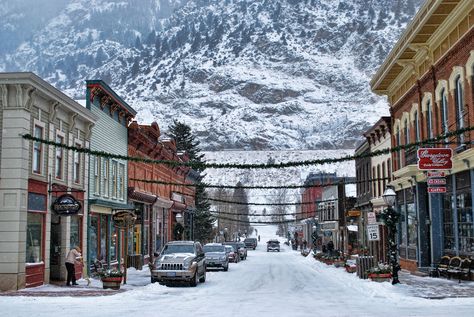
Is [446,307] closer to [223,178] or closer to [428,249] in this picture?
[428,249]

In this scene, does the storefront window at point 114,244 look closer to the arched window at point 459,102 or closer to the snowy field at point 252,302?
the snowy field at point 252,302

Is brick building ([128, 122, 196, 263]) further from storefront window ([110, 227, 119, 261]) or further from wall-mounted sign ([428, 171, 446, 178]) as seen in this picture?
wall-mounted sign ([428, 171, 446, 178])

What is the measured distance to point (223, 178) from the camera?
18575cm

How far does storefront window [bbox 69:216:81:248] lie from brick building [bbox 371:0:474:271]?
1457cm

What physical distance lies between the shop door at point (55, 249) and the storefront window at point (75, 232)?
65 cm

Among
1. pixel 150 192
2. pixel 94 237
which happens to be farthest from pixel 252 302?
pixel 150 192

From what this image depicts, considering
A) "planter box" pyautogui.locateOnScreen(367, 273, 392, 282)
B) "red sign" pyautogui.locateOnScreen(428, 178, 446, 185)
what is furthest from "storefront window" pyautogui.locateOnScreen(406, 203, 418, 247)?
"planter box" pyautogui.locateOnScreen(367, 273, 392, 282)

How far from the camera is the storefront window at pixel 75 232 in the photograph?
27.5 meters

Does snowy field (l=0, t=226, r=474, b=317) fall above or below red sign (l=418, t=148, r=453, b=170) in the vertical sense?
below

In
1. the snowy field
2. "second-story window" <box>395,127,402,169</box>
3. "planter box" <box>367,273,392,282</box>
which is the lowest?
the snowy field

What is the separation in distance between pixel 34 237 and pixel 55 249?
10.3 feet

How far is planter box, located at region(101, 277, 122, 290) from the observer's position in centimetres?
2260

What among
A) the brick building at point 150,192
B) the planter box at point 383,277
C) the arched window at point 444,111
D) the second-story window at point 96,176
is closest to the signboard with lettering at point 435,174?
the arched window at point 444,111

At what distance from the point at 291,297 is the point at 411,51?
14637 mm
